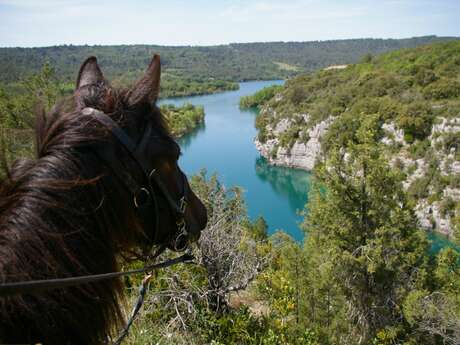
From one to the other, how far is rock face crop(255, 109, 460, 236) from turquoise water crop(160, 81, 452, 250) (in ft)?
4.87

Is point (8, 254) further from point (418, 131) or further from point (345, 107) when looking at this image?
point (345, 107)

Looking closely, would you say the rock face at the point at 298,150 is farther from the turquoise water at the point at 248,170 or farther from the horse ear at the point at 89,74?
the horse ear at the point at 89,74

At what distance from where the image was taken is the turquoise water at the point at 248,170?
4152 cm

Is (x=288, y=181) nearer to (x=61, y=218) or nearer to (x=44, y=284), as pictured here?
(x=61, y=218)

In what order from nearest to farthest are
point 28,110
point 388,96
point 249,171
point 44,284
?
point 44,284
point 28,110
point 388,96
point 249,171

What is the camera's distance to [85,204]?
1387 mm

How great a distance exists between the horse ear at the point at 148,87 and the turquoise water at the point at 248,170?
84.6ft

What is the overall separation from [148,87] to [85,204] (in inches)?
22.5

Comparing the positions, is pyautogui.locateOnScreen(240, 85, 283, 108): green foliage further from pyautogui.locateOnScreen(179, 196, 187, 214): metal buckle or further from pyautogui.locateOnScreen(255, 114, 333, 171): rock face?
pyautogui.locateOnScreen(179, 196, 187, 214): metal buckle

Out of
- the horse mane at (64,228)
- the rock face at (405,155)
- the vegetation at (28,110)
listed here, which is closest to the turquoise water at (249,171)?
the rock face at (405,155)

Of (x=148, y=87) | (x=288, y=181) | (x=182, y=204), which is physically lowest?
(x=288, y=181)

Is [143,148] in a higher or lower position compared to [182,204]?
higher

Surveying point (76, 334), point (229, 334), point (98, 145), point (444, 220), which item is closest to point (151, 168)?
point (98, 145)

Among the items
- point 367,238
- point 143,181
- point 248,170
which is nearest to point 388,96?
point 248,170
